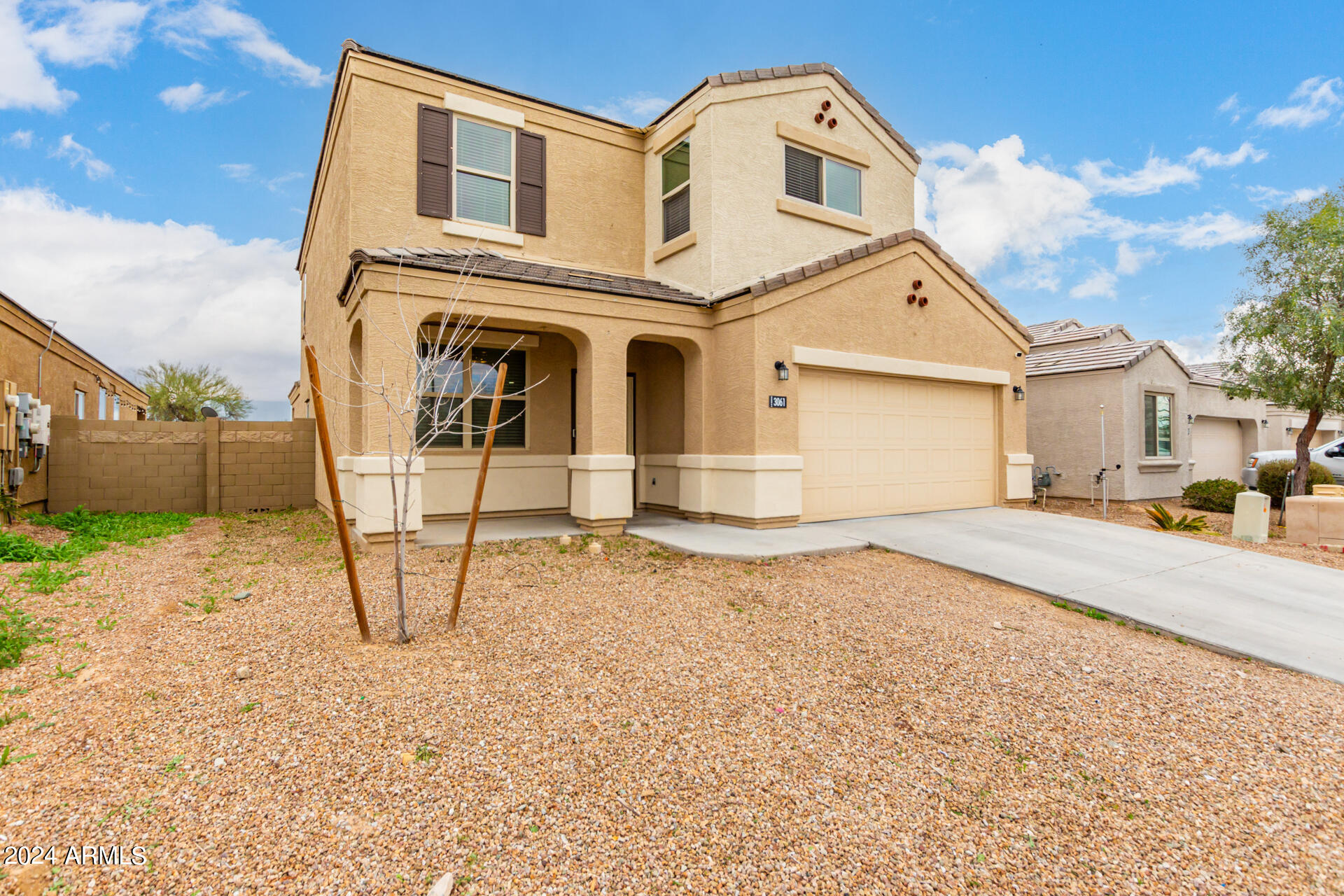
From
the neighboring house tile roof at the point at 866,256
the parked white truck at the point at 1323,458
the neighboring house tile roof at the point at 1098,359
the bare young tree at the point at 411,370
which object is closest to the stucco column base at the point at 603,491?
the bare young tree at the point at 411,370

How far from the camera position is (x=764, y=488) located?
8680 mm

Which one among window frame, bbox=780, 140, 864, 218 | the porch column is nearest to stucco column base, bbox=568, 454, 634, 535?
the porch column

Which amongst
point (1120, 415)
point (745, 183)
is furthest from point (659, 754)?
point (1120, 415)

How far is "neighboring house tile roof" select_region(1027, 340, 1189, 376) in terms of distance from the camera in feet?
45.8

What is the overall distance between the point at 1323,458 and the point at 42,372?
28.9 metres

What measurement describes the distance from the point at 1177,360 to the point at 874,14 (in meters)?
11.0

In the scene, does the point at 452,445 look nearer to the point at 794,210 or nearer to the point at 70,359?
the point at 794,210

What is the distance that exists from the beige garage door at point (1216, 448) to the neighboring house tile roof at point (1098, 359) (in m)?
2.64

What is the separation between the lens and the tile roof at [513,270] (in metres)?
7.53

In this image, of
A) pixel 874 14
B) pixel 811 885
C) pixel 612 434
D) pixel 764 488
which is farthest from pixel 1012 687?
pixel 874 14

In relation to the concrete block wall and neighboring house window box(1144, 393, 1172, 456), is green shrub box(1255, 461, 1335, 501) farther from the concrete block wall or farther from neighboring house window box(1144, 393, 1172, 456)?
the concrete block wall

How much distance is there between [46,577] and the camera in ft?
19.1

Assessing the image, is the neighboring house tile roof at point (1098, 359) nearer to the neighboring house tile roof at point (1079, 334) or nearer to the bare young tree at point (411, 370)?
the neighboring house tile roof at point (1079, 334)

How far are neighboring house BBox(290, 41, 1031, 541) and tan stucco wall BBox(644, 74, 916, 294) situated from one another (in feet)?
0.13
